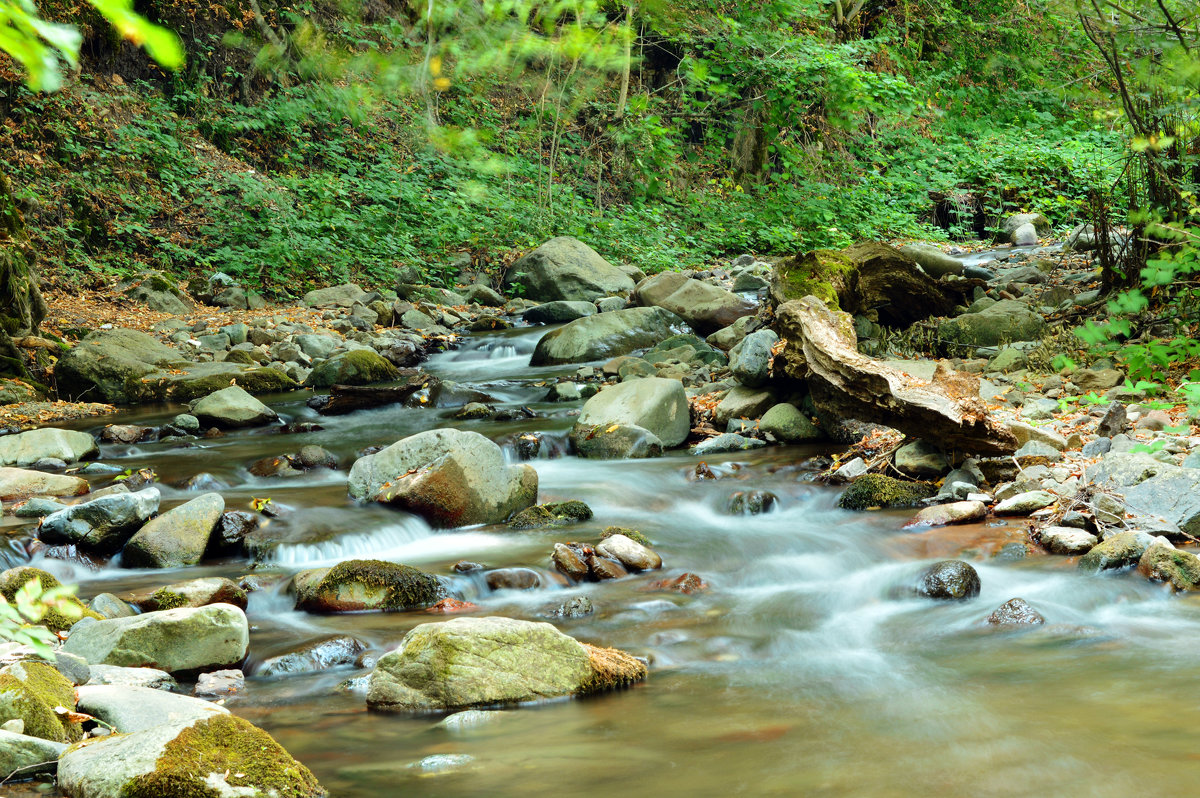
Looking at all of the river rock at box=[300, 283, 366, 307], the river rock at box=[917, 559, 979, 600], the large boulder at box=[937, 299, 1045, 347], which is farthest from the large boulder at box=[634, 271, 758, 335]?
the river rock at box=[917, 559, 979, 600]

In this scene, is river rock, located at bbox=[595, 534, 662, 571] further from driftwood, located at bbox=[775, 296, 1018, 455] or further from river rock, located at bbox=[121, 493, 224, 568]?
river rock, located at bbox=[121, 493, 224, 568]

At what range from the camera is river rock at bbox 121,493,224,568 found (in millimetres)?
5375

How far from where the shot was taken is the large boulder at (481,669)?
3480 mm

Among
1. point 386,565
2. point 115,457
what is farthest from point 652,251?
point 386,565

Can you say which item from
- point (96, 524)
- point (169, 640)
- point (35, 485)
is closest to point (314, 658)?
point (169, 640)

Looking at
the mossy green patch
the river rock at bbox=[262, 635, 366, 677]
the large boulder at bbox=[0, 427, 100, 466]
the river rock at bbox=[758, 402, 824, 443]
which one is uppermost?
the mossy green patch

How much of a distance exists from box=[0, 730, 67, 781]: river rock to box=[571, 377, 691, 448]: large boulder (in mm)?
5632

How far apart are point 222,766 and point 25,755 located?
0.56 meters

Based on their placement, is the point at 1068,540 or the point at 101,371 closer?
the point at 1068,540

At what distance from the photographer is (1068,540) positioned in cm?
480

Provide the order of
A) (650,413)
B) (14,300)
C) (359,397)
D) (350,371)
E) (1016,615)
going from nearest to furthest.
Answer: (1016,615) → (650,413) → (359,397) → (14,300) → (350,371)

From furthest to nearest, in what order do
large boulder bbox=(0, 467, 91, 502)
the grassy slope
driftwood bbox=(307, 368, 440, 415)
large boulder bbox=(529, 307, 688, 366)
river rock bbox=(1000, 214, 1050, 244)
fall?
river rock bbox=(1000, 214, 1050, 244) → the grassy slope → large boulder bbox=(529, 307, 688, 366) → driftwood bbox=(307, 368, 440, 415) → large boulder bbox=(0, 467, 91, 502)

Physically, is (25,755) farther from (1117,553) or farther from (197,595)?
(1117,553)

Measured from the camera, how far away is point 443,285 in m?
16.2
